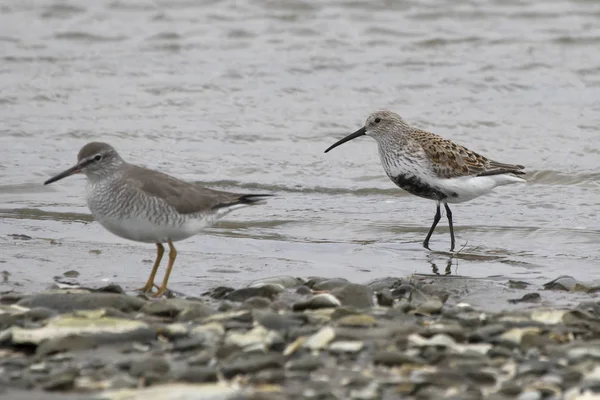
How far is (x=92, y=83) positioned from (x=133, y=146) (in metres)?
2.53

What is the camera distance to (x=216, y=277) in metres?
7.74

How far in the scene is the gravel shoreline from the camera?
4691 millimetres

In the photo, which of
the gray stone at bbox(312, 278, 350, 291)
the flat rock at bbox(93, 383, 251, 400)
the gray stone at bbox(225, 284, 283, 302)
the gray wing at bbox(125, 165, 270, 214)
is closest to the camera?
the flat rock at bbox(93, 383, 251, 400)

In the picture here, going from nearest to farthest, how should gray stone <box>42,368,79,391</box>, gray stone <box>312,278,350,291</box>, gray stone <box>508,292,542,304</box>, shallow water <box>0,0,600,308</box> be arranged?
gray stone <box>42,368,79,391</box> < gray stone <box>508,292,542,304</box> < gray stone <box>312,278,350,291</box> < shallow water <box>0,0,600,308</box>

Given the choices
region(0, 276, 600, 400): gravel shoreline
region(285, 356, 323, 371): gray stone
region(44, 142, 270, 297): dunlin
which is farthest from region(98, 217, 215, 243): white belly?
region(285, 356, 323, 371): gray stone

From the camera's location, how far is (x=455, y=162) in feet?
31.6

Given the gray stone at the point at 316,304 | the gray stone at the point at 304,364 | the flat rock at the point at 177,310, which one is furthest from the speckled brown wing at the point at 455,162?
the gray stone at the point at 304,364

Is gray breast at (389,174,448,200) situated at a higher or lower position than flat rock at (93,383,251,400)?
higher

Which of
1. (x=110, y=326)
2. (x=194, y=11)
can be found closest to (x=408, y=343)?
(x=110, y=326)

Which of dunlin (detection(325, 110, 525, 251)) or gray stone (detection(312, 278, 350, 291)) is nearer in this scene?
gray stone (detection(312, 278, 350, 291))

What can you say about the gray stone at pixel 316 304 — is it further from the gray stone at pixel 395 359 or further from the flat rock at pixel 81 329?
the gray stone at pixel 395 359

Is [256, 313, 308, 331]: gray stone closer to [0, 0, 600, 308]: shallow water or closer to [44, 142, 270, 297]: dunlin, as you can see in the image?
[44, 142, 270, 297]: dunlin

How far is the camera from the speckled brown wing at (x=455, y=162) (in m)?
9.59

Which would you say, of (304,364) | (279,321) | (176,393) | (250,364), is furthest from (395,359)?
(176,393)
